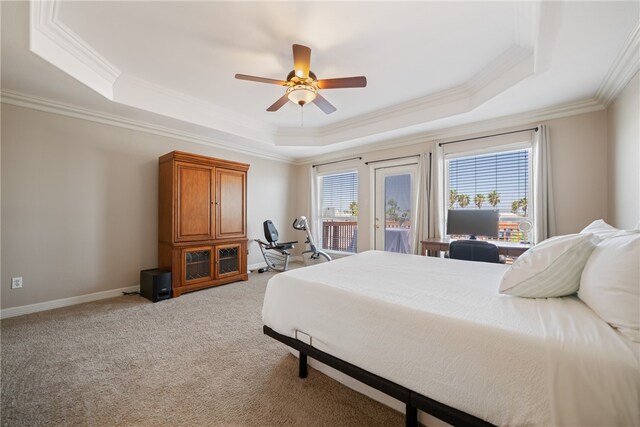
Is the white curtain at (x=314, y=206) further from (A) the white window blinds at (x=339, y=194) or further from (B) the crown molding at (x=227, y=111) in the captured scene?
(B) the crown molding at (x=227, y=111)

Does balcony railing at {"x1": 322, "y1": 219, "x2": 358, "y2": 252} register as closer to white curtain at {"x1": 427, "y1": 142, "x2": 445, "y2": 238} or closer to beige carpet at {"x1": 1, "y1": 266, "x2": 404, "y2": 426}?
white curtain at {"x1": 427, "y1": 142, "x2": 445, "y2": 238}

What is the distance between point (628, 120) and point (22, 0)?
16.5 feet

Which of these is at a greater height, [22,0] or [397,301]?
[22,0]

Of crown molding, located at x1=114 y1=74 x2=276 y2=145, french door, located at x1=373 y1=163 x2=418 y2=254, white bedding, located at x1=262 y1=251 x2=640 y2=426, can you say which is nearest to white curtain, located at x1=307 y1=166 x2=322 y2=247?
french door, located at x1=373 y1=163 x2=418 y2=254

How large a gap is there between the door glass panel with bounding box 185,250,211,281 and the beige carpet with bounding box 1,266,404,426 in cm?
95

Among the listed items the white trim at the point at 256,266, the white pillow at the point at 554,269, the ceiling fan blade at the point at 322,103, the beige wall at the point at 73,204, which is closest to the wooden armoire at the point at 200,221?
the beige wall at the point at 73,204

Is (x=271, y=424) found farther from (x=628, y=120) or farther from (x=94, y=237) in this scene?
(x=628, y=120)

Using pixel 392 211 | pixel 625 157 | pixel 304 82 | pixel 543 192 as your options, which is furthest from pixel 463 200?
pixel 304 82

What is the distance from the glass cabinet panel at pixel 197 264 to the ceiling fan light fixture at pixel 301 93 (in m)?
2.66

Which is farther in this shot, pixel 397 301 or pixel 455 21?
pixel 455 21

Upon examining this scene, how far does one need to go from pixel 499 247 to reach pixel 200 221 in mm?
4113

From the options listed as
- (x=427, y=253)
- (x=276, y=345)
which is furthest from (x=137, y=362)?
(x=427, y=253)

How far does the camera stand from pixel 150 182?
3.87m

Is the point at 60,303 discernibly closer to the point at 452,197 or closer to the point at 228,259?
the point at 228,259
